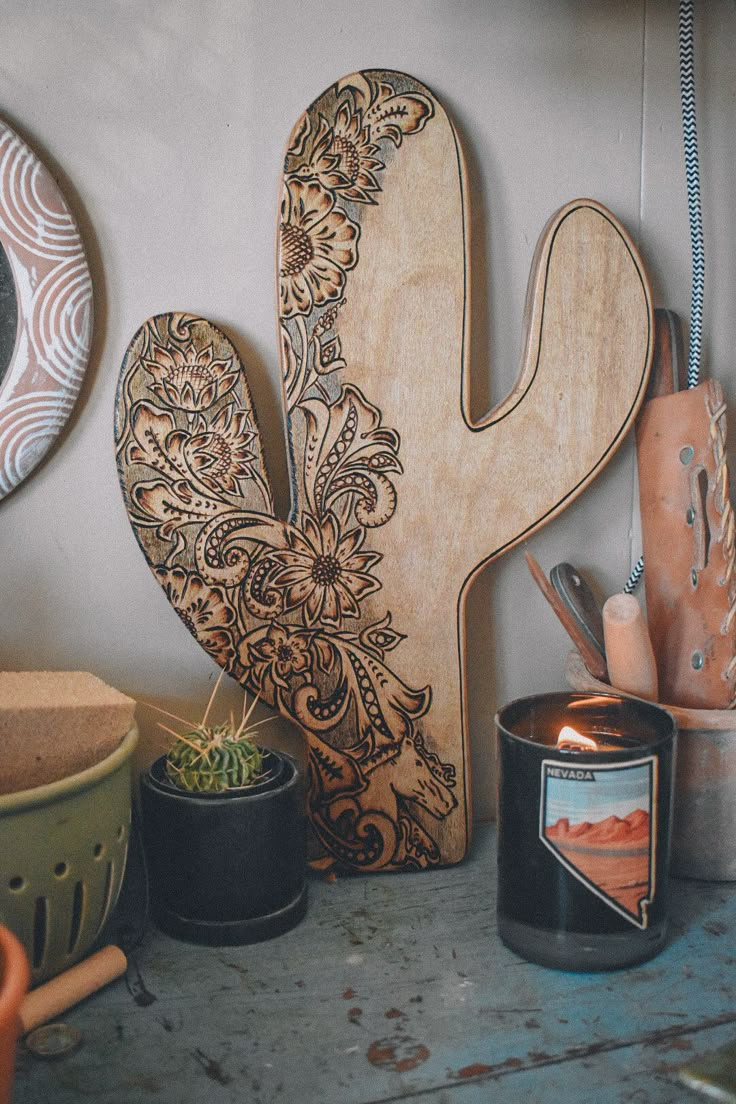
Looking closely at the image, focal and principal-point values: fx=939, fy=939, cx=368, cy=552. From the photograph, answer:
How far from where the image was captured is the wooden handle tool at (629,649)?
26.8 inches

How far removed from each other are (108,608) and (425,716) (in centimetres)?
26

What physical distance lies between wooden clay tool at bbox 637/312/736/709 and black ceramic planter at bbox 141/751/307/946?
1.07 feet

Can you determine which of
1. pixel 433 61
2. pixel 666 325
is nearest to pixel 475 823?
pixel 666 325

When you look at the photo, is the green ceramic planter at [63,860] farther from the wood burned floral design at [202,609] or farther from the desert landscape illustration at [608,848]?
the desert landscape illustration at [608,848]

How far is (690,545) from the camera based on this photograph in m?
0.75

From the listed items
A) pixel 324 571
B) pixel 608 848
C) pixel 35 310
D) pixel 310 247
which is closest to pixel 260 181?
pixel 310 247

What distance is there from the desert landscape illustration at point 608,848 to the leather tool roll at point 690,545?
0.62 feet

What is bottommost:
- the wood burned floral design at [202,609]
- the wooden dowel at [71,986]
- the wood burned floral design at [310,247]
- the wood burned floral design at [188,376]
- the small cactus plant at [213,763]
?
the wooden dowel at [71,986]

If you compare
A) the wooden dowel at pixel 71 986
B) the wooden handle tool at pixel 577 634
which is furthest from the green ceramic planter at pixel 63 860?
the wooden handle tool at pixel 577 634

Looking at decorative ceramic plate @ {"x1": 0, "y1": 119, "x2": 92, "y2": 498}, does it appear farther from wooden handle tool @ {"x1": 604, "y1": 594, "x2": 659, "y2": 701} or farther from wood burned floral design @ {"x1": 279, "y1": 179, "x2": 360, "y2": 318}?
wooden handle tool @ {"x1": 604, "y1": 594, "x2": 659, "y2": 701}

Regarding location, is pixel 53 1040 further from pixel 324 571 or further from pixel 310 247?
pixel 310 247

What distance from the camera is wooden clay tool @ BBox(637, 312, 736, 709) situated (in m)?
0.73

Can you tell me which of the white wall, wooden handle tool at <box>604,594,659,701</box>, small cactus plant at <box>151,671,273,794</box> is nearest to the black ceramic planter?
small cactus plant at <box>151,671,273,794</box>

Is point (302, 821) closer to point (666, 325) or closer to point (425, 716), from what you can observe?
point (425, 716)
